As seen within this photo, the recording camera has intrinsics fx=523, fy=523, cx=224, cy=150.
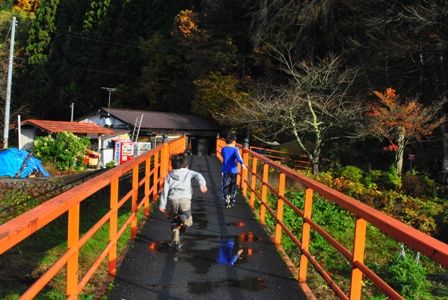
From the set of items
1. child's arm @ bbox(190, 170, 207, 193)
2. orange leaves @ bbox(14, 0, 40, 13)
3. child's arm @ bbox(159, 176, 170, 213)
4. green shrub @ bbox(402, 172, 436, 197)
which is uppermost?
orange leaves @ bbox(14, 0, 40, 13)

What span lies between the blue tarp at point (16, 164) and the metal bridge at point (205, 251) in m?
16.9

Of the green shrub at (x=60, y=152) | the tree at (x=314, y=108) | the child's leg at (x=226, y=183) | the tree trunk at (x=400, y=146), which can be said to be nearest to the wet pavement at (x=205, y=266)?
the child's leg at (x=226, y=183)

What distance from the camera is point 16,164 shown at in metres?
24.5

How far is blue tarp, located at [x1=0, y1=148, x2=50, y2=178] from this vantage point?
24.2m

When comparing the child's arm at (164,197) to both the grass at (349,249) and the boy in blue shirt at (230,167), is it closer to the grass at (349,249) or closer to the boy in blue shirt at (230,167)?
the boy in blue shirt at (230,167)

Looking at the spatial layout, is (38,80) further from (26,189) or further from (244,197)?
(244,197)

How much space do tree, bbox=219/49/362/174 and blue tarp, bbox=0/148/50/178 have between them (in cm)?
1229

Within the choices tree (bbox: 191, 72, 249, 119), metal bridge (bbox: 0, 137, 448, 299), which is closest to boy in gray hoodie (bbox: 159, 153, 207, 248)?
metal bridge (bbox: 0, 137, 448, 299)

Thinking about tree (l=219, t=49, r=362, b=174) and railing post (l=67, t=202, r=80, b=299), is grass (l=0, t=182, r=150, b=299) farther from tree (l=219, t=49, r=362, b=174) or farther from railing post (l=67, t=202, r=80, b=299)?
tree (l=219, t=49, r=362, b=174)

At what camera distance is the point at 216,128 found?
46.6 meters

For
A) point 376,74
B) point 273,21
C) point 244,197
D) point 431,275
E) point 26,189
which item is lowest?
point 431,275

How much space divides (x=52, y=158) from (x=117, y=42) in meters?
41.7

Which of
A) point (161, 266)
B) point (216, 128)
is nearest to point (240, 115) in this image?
point (216, 128)

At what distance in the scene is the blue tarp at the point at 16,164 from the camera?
2416 centimetres
